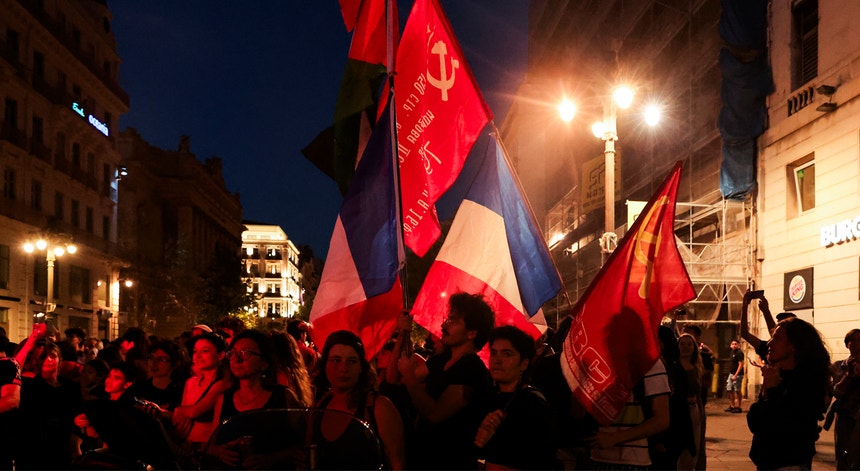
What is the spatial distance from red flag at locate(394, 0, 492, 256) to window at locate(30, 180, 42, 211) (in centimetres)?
3381

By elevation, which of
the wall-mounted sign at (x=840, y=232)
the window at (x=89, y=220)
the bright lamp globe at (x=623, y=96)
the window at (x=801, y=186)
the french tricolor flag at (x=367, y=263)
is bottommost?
the french tricolor flag at (x=367, y=263)

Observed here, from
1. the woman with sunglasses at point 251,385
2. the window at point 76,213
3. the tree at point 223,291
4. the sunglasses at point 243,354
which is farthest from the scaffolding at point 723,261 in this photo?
the tree at point 223,291

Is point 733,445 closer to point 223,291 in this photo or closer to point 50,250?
point 50,250

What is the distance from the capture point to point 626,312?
442 cm

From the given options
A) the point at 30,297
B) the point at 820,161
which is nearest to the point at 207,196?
the point at 30,297

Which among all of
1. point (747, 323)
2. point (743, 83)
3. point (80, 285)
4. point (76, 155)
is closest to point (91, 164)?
point (76, 155)

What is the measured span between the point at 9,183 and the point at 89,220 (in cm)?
989

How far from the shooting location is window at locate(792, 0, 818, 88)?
16469 millimetres

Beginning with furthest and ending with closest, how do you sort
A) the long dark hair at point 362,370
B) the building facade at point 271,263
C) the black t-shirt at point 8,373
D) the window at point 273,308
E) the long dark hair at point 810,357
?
the building facade at point 271,263 → the window at point 273,308 → the black t-shirt at point 8,373 → the long dark hair at point 810,357 → the long dark hair at point 362,370

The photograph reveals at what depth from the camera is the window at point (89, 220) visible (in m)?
42.1

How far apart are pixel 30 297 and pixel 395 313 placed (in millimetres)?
33943

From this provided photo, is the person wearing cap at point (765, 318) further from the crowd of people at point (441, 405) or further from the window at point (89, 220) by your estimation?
the window at point (89, 220)

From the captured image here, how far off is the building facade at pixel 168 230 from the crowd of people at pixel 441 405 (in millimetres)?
44627

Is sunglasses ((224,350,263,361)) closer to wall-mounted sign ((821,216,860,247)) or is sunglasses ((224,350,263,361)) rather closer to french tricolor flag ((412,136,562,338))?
french tricolor flag ((412,136,562,338))
